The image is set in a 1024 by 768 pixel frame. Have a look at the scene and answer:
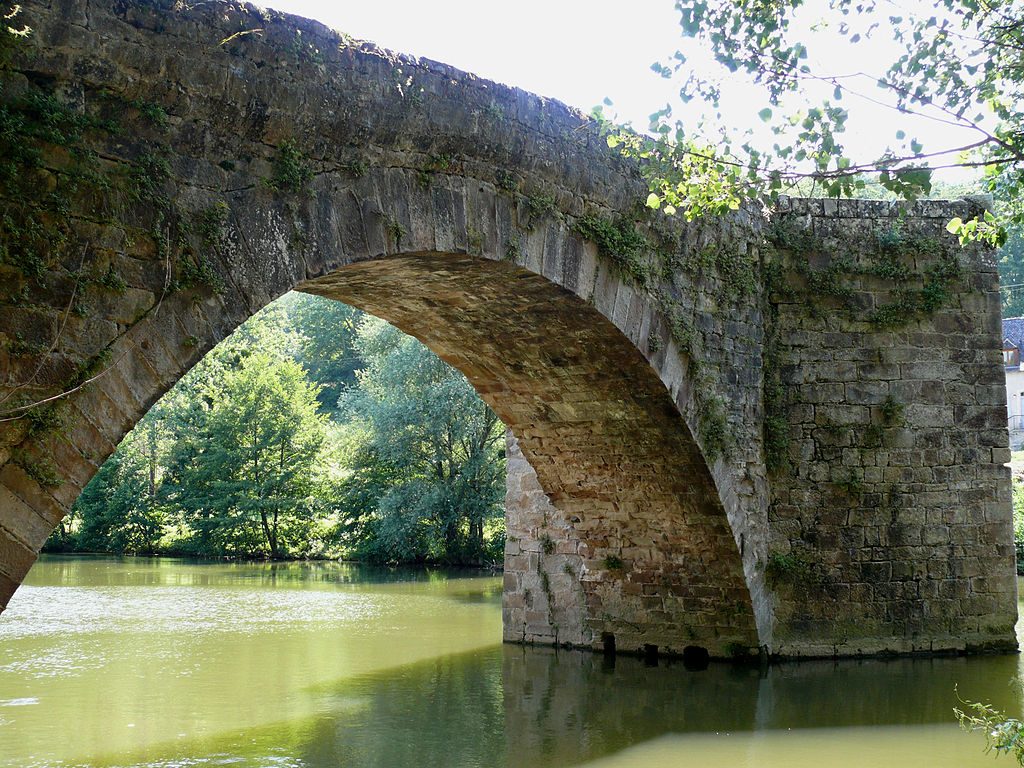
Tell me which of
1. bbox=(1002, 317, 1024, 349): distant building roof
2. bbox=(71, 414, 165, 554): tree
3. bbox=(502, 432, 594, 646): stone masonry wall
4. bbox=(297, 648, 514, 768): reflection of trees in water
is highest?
bbox=(1002, 317, 1024, 349): distant building roof

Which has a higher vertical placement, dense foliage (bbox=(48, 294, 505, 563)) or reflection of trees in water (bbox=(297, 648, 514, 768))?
dense foliage (bbox=(48, 294, 505, 563))

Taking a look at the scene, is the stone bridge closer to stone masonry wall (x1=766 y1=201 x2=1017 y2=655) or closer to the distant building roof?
stone masonry wall (x1=766 y1=201 x2=1017 y2=655)

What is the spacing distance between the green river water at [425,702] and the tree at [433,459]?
366 inches

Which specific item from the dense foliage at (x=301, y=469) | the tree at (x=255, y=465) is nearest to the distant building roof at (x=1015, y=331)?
the dense foliage at (x=301, y=469)

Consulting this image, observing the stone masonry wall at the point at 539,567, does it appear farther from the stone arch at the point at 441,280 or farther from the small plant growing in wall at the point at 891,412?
the small plant growing in wall at the point at 891,412

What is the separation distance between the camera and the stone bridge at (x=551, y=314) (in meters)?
4.12

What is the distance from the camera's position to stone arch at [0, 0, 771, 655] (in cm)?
419

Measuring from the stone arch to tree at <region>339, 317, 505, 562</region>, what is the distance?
38.1 feet

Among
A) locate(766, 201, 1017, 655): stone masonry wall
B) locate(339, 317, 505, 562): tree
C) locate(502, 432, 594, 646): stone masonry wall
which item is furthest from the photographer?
locate(339, 317, 505, 562): tree

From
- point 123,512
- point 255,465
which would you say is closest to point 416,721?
point 255,465

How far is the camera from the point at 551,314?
7164 mm

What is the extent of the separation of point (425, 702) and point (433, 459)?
14445 mm

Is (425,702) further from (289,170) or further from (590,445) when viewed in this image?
(289,170)

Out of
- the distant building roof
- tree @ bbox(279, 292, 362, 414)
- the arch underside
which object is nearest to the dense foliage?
the arch underside
